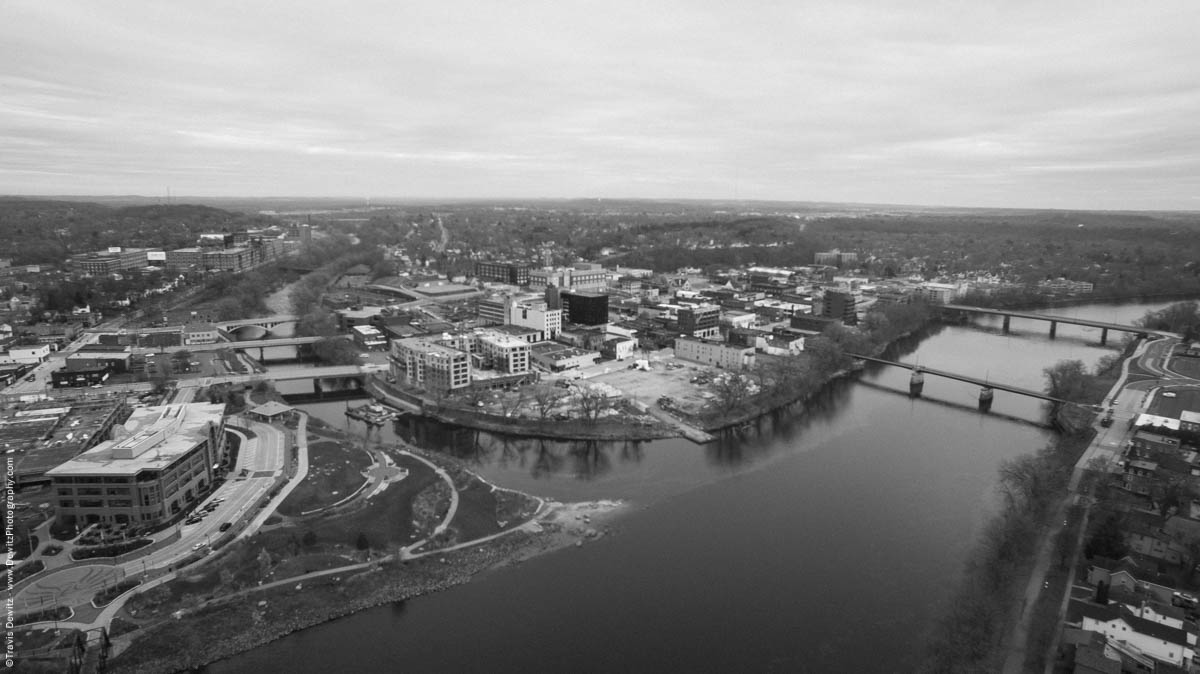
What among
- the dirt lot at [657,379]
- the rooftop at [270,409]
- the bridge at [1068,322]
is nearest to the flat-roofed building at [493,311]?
the dirt lot at [657,379]

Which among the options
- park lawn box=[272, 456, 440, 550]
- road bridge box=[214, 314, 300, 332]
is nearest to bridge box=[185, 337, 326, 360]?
road bridge box=[214, 314, 300, 332]

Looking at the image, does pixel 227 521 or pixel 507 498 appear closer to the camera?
pixel 227 521

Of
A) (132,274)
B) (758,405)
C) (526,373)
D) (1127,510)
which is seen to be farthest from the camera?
(132,274)

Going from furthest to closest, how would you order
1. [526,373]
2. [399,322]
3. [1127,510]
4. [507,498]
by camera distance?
1. [399,322]
2. [526,373]
3. [507,498]
4. [1127,510]

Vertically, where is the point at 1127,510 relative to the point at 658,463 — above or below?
above

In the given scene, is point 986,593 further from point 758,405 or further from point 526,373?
point 526,373

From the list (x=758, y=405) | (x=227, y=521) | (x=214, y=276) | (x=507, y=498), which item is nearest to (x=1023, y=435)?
(x=758, y=405)
